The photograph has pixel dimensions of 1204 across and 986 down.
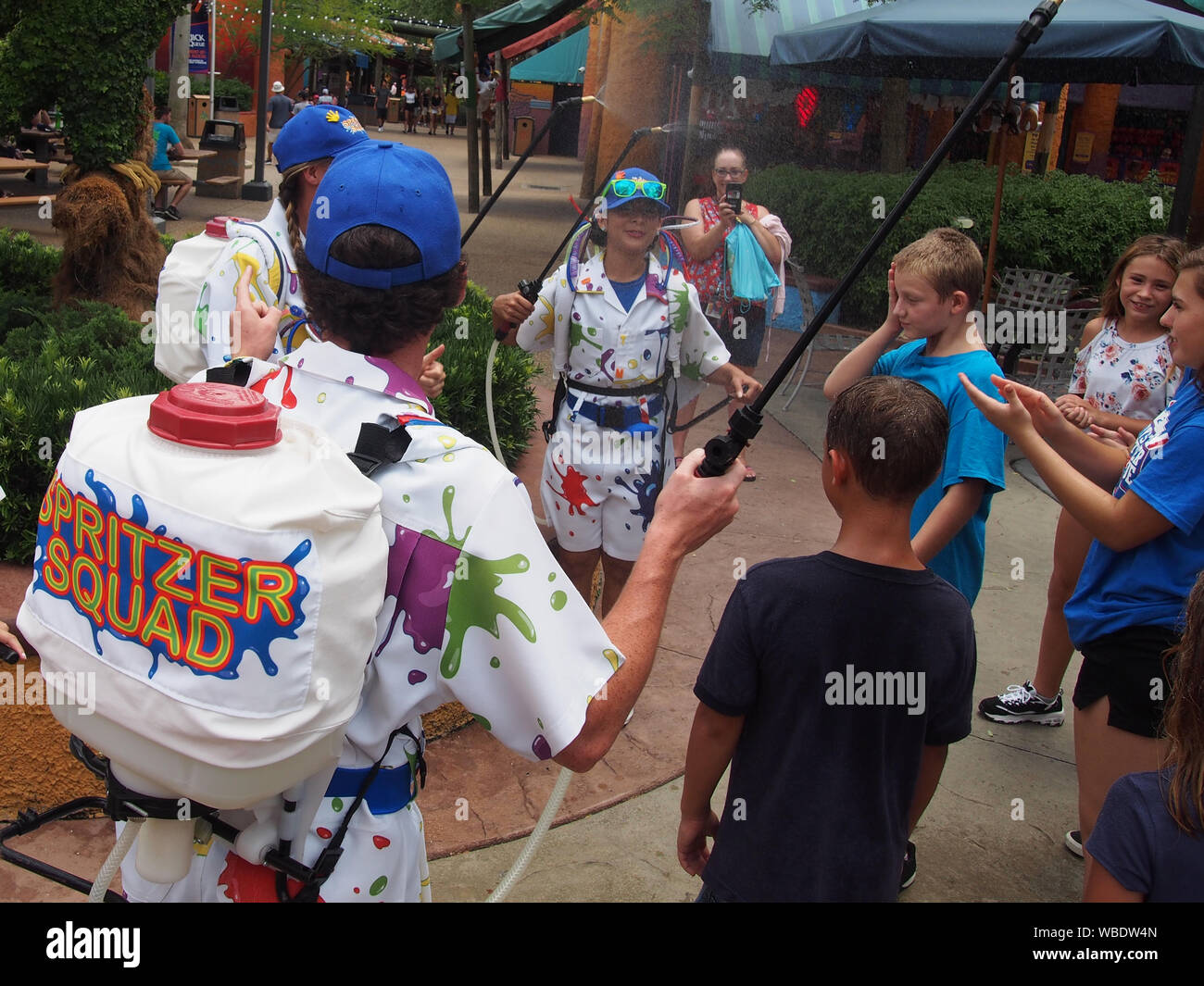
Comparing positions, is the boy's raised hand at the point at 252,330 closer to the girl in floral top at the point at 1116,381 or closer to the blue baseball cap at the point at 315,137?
the blue baseball cap at the point at 315,137

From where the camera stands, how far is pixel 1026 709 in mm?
4480

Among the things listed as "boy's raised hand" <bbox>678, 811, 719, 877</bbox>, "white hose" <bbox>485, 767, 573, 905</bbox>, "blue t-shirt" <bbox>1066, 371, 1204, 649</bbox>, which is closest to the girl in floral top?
"blue t-shirt" <bbox>1066, 371, 1204, 649</bbox>

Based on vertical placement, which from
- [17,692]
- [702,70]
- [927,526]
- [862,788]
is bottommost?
[17,692]

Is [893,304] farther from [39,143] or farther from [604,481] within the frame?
[39,143]

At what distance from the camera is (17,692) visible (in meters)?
3.22

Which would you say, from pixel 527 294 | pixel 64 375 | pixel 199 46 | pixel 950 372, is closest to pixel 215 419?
pixel 950 372

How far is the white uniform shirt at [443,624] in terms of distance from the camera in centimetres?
159

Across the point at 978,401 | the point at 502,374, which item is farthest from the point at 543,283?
the point at 978,401

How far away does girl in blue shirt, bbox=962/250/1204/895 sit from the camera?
2621 millimetres

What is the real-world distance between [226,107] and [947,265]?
21843 millimetres

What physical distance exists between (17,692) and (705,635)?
279 centimetres

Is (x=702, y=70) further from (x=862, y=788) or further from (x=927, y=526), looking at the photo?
(x=862, y=788)

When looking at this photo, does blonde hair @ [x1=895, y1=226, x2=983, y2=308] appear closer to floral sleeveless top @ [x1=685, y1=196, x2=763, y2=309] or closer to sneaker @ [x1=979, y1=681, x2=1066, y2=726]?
sneaker @ [x1=979, y1=681, x2=1066, y2=726]

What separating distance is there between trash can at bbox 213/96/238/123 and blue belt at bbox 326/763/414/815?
21.6m
